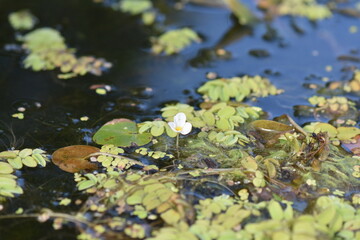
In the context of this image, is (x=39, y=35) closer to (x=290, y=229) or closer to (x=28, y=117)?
(x=28, y=117)

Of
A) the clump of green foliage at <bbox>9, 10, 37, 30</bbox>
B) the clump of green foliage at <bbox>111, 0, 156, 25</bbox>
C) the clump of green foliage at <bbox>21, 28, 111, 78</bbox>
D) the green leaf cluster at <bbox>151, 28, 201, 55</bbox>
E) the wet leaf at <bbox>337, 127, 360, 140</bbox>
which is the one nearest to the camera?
the wet leaf at <bbox>337, 127, 360, 140</bbox>

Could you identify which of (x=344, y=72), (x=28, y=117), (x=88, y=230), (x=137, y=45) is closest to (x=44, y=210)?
(x=88, y=230)

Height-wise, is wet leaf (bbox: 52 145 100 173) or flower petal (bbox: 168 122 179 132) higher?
flower petal (bbox: 168 122 179 132)

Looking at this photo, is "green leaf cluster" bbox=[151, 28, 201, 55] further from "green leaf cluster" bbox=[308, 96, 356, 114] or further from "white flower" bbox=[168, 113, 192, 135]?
"white flower" bbox=[168, 113, 192, 135]

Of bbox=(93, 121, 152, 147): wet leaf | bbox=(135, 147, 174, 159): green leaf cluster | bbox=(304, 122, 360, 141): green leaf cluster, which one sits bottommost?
bbox=(135, 147, 174, 159): green leaf cluster

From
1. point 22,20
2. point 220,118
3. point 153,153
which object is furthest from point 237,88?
point 22,20

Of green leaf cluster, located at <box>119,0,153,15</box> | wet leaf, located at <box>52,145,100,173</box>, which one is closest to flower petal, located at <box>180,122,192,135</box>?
wet leaf, located at <box>52,145,100,173</box>
